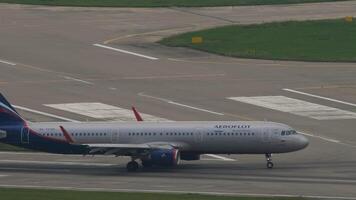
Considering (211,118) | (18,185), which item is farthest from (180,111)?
(18,185)

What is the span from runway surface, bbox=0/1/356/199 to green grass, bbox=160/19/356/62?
7.92 ft

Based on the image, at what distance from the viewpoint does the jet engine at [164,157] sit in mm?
90438

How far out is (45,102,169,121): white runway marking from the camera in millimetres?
112406

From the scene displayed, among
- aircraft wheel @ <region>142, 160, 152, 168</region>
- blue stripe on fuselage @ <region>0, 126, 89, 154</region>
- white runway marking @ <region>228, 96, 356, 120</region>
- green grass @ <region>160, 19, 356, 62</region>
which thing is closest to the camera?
aircraft wheel @ <region>142, 160, 152, 168</region>

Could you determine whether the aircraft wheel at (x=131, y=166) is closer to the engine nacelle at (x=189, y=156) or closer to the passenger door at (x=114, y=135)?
the passenger door at (x=114, y=135)

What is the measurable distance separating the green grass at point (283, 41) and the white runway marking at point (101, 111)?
24740 millimetres

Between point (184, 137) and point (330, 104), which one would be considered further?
point (330, 104)

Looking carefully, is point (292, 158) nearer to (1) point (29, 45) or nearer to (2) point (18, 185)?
(2) point (18, 185)

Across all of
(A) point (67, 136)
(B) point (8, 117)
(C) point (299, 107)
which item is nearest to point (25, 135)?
(B) point (8, 117)

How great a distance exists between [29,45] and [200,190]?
63.8m

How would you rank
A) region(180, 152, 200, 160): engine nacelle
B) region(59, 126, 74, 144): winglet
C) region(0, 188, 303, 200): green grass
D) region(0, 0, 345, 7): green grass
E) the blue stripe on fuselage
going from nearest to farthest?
1. region(0, 188, 303, 200): green grass
2. region(59, 126, 74, 144): winglet
3. region(180, 152, 200, 160): engine nacelle
4. the blue stripe on fuselage
5. region(0, 0, 345, 7): green grass

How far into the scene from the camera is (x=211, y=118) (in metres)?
112

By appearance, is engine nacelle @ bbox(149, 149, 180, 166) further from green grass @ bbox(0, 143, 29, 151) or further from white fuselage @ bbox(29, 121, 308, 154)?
green grass @ bbox(0, 143, 29, 151)

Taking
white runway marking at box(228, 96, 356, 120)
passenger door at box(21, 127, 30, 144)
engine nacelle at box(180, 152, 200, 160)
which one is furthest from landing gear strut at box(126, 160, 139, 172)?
white runway marking at box(228, 96, 356, 120)
